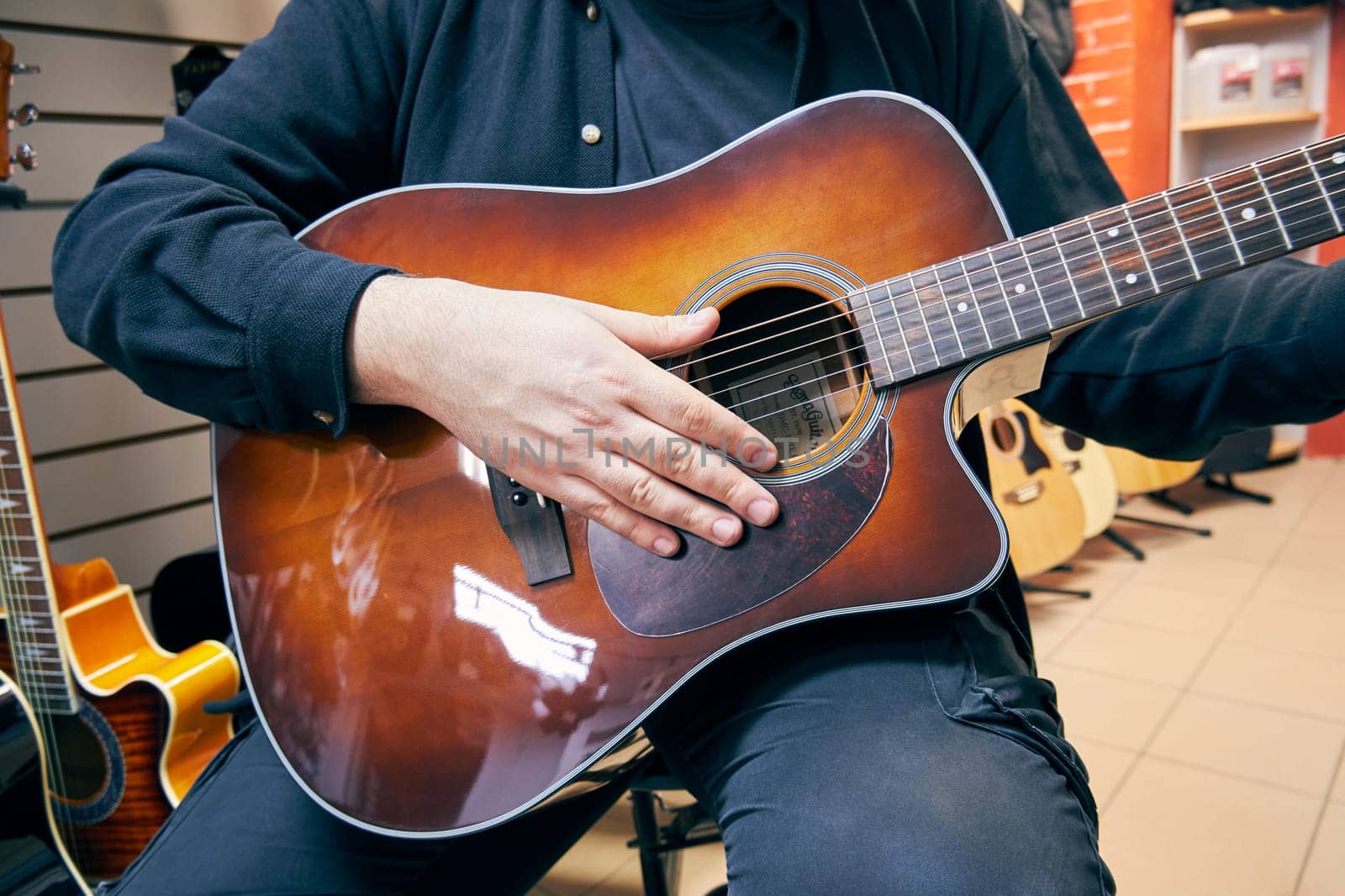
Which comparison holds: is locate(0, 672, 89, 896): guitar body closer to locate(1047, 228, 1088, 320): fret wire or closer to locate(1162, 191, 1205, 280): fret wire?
locate(1047, 228, 1088, 320): fret wire

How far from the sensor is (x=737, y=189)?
0.89m

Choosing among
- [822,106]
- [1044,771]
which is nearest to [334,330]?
[822,106]

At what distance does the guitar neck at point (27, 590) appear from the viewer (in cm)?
128

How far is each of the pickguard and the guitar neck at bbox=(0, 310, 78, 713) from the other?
98cm

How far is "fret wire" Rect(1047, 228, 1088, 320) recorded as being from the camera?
812 millimetres

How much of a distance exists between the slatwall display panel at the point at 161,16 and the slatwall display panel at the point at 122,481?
0.97 metres

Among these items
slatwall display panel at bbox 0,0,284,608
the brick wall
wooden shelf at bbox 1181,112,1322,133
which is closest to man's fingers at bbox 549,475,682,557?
slatwall display panel at bbox 0,0,284,608

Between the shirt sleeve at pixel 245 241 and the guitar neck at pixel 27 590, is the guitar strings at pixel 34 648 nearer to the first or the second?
the guitar neck at pixel 27 590

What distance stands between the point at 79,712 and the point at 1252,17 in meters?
4.55

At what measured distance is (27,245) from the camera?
1953 millimetres

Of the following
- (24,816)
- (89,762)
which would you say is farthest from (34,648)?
(24,816)

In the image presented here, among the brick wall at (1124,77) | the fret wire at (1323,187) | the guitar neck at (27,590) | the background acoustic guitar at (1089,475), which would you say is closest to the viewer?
the fret wire at (1323,187)

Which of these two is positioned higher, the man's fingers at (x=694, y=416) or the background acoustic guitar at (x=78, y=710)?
the man's fingers at (x=694, y=416)

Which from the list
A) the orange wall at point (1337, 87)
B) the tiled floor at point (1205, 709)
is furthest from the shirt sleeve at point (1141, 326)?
the orange wall at point (1337, 87)
